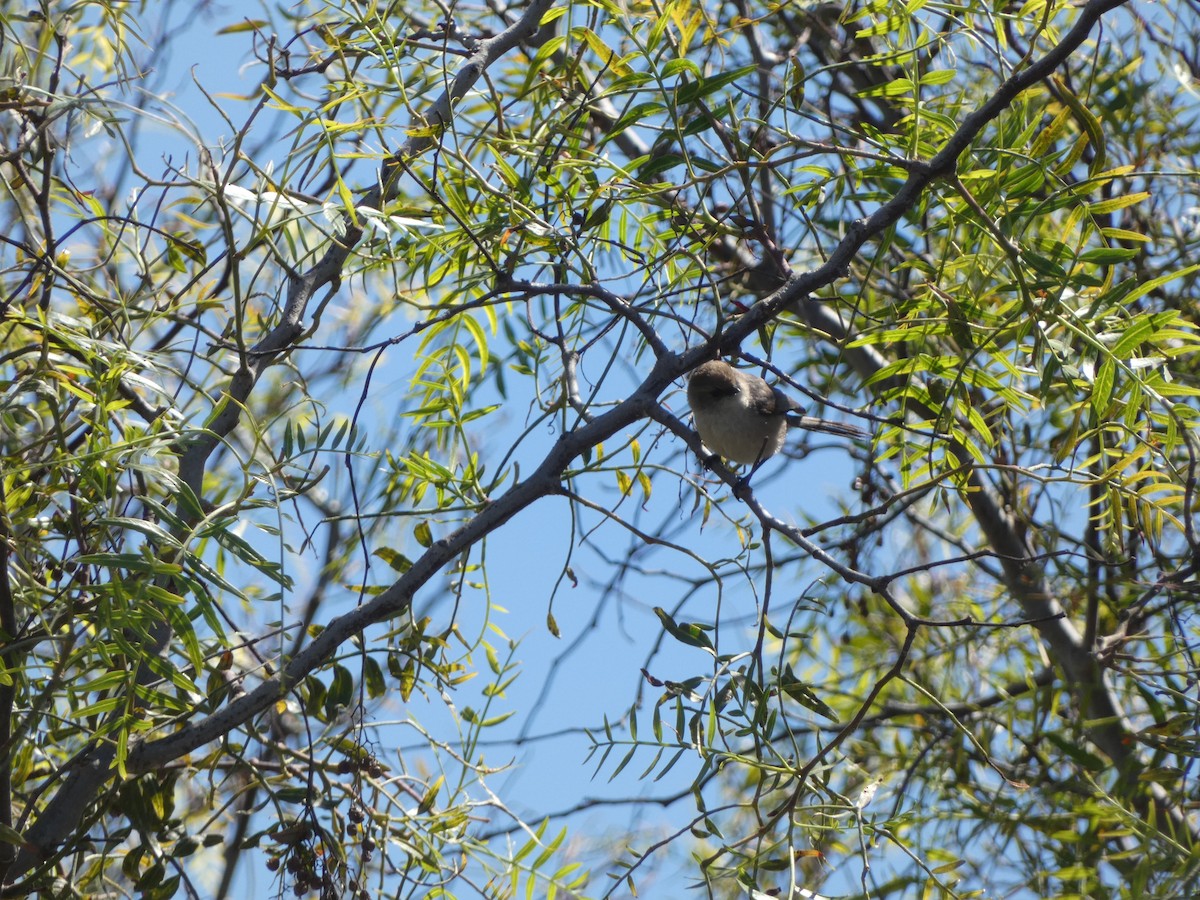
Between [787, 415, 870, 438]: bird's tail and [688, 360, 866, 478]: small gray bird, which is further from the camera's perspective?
[688, 360, 866, 478]: small gray bird

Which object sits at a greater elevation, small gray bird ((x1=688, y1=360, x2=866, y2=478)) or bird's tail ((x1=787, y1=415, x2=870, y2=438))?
small gray bird ((x1=688, y1=360, x2=866, y2=478))

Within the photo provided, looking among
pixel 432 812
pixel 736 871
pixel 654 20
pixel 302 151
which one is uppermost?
pixel 654 20

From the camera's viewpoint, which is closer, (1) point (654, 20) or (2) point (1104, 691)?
(1) point (654, 20)

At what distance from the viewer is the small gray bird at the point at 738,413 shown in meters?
2.61

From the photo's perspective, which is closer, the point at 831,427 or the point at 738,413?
the point at 831,427

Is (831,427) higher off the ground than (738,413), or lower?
lower

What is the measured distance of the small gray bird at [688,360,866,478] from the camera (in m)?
2.61

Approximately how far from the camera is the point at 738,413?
2617mm

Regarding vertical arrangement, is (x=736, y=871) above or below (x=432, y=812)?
below

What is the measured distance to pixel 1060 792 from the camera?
234 cm

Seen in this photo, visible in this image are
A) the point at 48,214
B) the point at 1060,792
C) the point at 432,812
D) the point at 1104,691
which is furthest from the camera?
the point at 1104,691

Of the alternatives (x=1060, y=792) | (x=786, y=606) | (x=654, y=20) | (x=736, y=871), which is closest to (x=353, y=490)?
(x=736, y=871)

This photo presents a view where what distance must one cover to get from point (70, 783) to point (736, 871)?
90 cm

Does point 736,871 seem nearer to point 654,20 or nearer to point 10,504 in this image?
point 10,504
